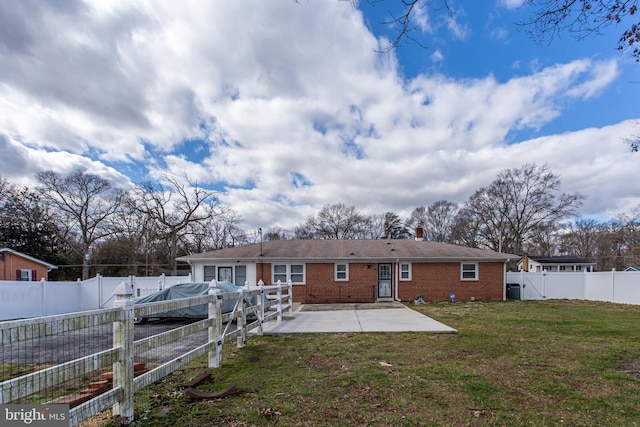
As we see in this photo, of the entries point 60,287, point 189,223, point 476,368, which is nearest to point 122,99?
point 60,287

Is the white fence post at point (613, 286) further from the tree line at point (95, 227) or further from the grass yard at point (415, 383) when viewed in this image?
the tree line at point (95, 227)

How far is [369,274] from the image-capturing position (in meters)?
18.9

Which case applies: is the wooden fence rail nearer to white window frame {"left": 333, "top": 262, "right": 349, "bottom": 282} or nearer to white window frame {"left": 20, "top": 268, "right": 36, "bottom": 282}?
white window frame {"left": 333, "top": 262, "right": 349, "bottom": 282}

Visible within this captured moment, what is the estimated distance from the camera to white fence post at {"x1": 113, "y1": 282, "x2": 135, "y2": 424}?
134 inches

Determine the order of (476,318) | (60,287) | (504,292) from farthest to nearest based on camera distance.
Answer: (504,292)
(60,287)
(476,318)

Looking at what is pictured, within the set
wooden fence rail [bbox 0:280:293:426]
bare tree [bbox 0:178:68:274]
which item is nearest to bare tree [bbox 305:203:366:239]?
bare tree [bbox 0:178:68:274]

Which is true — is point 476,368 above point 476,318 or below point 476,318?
above

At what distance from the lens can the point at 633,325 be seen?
10.2 m

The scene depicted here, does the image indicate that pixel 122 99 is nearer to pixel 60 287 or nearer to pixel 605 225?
pixel 60 287

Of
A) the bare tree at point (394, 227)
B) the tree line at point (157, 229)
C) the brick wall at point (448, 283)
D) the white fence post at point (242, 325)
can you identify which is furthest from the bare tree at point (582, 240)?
the white fence post at point (242, 325)

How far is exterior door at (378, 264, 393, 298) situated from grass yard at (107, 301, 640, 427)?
35.3 ft

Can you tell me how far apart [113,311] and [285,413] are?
2.03 m

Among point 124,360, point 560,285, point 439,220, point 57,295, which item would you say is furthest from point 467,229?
point 124,360

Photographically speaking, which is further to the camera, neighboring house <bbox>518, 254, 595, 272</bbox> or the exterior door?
neighboring house <bbox>518, 254, 595, 272</bbox>
